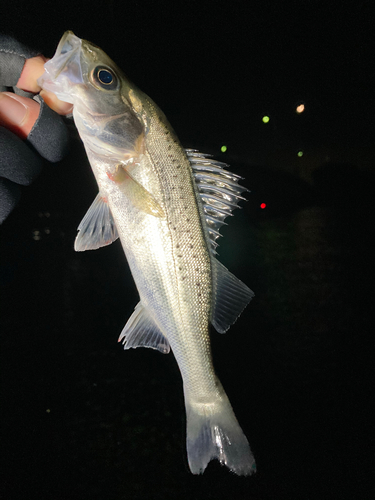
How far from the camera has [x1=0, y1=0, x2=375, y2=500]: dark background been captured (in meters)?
1.61

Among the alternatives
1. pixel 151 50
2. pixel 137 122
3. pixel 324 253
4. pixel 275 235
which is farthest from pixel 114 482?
pixel 151 50

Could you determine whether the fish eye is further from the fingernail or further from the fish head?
the fingernail

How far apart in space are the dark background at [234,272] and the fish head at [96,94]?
1.14 metres

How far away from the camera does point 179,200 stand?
61 cm

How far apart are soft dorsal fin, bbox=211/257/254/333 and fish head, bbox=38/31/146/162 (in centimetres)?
44

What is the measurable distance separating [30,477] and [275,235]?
118 inches

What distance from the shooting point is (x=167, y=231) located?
0.61 meters

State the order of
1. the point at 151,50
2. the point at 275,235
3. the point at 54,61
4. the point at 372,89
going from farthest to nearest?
1. the point at 372,89
2. the point at 275,235
3. the point at 151,50
4. the point at 54,61

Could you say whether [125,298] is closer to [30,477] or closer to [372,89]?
[30,477]

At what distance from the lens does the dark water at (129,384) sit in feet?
5.21

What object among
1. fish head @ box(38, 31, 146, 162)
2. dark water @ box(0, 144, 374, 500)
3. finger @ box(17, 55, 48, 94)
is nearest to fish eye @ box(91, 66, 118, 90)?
fish head @ box(38, 31, 146, 162)

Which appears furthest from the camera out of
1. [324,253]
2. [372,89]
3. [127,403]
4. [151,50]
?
[372,89]

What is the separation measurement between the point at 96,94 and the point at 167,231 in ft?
1.30

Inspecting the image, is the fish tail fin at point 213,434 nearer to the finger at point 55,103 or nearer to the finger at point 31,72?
the finger at point 55,103
